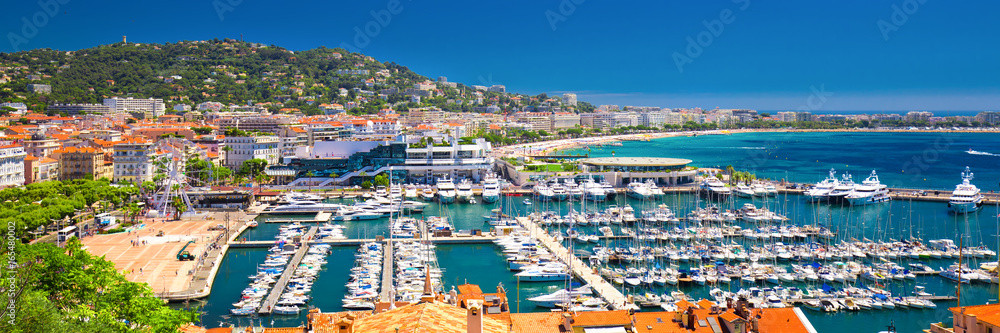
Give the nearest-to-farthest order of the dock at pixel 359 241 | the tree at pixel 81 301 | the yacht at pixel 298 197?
the tree at pixel 81 301, the dock at pixel 359 241, the yacht at pixel 298 197

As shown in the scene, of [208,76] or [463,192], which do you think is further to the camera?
[208,76]

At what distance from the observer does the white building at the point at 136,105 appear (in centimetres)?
9750

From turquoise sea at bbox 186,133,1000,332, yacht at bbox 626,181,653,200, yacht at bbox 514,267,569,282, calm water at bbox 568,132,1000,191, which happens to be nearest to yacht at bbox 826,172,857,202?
turquoise sea at bbox 186,133,1000,332

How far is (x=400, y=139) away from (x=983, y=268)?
1582 inches

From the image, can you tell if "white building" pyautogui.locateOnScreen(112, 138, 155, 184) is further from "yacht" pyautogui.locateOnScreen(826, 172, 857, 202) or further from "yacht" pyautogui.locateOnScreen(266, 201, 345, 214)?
"yacht" pyautogui.locateOnScreen(826, 172, 857, 202)

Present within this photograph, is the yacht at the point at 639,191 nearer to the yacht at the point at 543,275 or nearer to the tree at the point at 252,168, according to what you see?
the yacht at the point at 543,275

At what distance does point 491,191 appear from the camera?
4409 centimetres

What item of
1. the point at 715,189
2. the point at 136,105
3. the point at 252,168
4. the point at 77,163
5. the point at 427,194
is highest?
the point at 136,105

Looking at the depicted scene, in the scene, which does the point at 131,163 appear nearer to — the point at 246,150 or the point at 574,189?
the point at 246,150

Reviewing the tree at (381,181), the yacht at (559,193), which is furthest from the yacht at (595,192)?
the tree at (381,181)

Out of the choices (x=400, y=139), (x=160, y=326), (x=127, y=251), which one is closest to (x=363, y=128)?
(x=400, y=139)

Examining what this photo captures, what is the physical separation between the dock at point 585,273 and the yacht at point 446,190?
1211cm

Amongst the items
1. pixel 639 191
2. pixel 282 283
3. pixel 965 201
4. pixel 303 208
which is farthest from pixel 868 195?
pixel 282 283

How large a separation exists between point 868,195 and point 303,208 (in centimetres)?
3099
